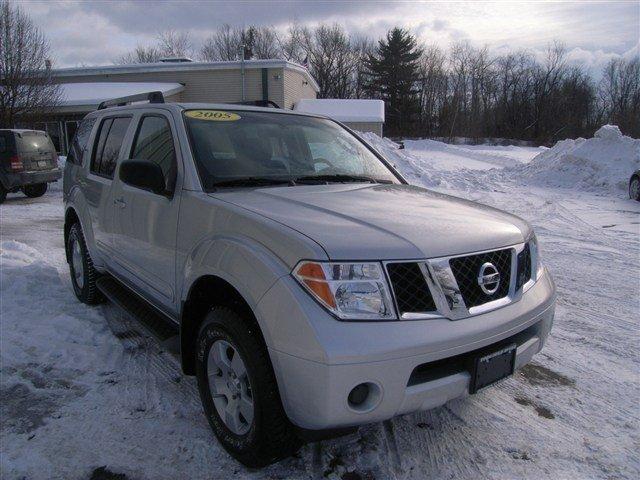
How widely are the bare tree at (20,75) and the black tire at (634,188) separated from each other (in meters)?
21.1

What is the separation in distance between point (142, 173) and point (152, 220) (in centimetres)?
48

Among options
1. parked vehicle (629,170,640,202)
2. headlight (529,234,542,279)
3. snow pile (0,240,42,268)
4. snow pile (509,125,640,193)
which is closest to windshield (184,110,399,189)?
headlight (529,234,542,279)

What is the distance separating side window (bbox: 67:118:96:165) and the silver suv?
1572 mm

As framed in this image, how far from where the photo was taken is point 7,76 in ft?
63.7

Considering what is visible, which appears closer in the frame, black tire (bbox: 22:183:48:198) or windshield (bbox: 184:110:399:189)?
windshield (bbox: 184:110:399:189)

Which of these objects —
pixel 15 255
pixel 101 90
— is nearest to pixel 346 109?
pixel 101 90

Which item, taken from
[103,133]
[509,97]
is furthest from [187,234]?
[509,97]

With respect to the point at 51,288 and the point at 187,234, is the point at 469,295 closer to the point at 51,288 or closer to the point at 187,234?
the point at 187,234

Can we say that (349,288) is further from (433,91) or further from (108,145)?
(433,91)

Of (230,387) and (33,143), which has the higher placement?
(33,143)

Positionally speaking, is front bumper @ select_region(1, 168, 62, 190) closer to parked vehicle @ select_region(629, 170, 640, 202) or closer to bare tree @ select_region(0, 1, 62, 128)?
bare tree @ select_region(0, 1, 62, 128)

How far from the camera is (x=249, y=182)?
3.06 m

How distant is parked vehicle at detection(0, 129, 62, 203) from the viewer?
41.7 ft

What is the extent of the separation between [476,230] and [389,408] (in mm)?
994
